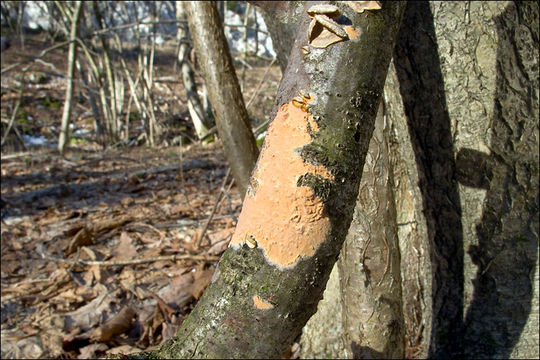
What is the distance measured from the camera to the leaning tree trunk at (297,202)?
3.10 ft

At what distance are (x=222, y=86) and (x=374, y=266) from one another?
1349 mm

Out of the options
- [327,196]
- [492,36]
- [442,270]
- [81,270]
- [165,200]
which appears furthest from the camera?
[165,200]

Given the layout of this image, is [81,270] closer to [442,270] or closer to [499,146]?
[442,270]

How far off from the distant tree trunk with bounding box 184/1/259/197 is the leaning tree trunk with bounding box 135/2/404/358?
1594 millimetres

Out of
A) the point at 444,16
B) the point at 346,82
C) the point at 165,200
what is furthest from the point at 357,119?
the point at 165,200

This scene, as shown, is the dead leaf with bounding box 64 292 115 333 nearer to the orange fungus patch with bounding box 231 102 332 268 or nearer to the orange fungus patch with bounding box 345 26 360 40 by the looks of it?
the orange fungus patch with bounding box 231 102 332 268

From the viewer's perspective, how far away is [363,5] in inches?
38.0

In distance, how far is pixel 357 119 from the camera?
98 centimetres

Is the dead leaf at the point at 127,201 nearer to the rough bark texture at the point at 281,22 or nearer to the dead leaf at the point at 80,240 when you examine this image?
the dead leaf at the point at 80,240

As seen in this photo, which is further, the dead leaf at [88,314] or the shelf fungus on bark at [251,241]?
the dead leaf at [88,314]

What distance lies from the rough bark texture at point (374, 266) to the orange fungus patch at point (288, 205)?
80cm

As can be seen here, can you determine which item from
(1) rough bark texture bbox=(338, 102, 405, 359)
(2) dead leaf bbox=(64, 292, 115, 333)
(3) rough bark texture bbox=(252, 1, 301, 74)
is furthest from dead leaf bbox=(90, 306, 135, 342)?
(3) rough bark texture bbox=(252, 1, 301, 74)

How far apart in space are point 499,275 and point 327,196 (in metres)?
1.46

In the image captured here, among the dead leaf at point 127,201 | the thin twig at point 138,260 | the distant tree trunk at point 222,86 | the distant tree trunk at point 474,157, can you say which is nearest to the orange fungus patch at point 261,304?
the distant tree trunk at point 474,157
